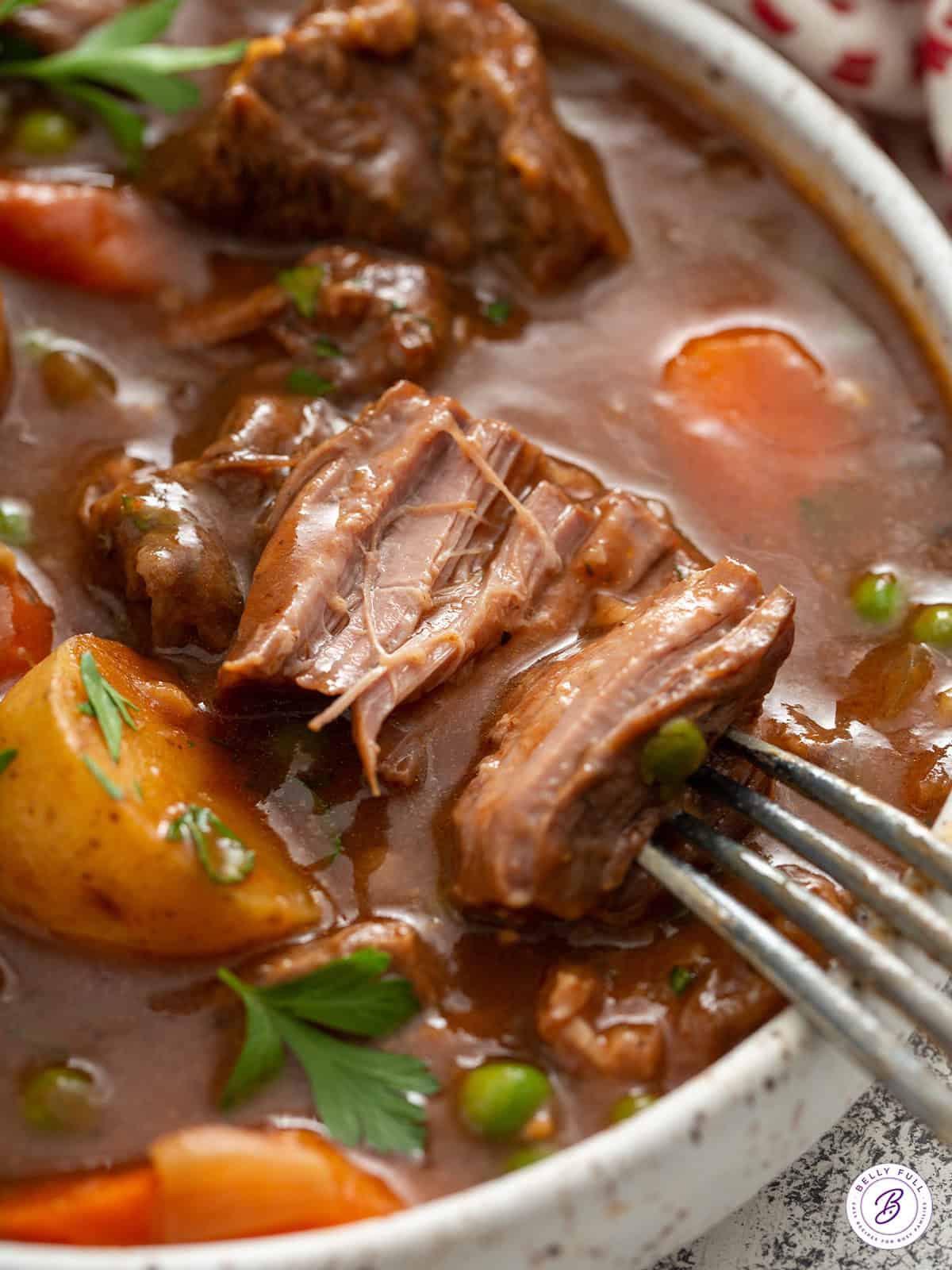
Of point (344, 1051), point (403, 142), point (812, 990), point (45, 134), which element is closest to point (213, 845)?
point (344, 1051)

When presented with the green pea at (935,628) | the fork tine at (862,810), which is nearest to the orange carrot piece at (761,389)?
the green pea at (935,628)

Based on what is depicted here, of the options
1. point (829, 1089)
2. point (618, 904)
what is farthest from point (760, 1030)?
point (618, 904)

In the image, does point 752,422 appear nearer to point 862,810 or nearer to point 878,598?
point 878,598

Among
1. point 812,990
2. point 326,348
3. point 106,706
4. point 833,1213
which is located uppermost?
point 812,990

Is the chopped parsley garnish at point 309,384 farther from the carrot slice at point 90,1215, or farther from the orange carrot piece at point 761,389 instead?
A: the carrot slice at point 90,1215

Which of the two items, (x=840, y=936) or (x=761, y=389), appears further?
(x=761, y=389)

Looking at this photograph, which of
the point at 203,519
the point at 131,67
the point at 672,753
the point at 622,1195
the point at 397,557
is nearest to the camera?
the point at 622,1195

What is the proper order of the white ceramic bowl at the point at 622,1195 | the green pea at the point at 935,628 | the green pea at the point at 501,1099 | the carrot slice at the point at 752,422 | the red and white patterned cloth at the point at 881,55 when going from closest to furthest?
1. the white ceramic bowl at the point at 622,1195
2. the green pea at the point at 501,1099
3. the green pea at the point at 935,628
4. the carrot slice at the point at 752,422
5. the red and white patterned cloth at the point at 881,55
